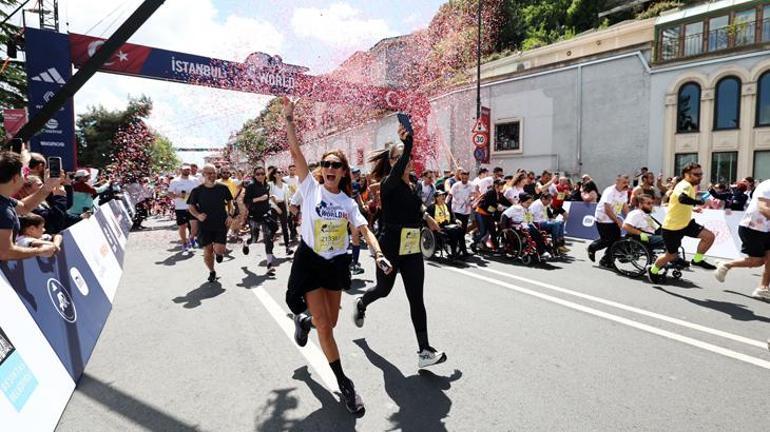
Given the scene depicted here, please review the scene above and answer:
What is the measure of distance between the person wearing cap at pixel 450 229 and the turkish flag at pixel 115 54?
13120mm

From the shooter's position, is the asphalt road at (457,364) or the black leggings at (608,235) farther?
the black leggings at (608,235)

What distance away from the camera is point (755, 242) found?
596 cm

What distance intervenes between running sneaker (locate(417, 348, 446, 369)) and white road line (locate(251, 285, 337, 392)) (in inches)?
28.7

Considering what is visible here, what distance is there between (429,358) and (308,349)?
4.03 feet

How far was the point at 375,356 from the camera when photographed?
13.2 feet

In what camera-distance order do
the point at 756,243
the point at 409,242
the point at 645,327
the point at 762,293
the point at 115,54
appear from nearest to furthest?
the point at 409,242, the point at 645,327, the point at 762,293, the point at 756,243, the point at 115,54

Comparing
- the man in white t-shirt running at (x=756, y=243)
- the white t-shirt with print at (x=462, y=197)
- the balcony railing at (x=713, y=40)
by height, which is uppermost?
the balcony railing at (x=713, y=40)

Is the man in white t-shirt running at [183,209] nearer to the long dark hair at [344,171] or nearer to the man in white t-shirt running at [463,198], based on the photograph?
the man in white t-shirt running at [463,198]

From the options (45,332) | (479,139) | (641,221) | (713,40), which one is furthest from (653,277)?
(713,40)

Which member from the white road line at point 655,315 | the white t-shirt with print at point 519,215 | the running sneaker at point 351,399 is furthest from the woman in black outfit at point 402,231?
the white t-shirt with print at point 519,215

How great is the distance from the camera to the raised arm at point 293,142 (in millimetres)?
3283

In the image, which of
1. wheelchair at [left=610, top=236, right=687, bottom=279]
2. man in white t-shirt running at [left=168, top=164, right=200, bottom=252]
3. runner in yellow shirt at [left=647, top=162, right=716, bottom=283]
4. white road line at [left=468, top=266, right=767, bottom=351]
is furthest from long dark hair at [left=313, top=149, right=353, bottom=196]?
man in white t-shirt running at [left=168, top=164, right=200, bottom=252]

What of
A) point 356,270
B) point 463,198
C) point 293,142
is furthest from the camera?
point 463,198

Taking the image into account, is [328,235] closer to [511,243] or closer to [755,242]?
[755,242]
